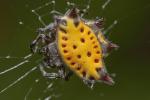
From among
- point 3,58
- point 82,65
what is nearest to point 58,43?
point 82,65

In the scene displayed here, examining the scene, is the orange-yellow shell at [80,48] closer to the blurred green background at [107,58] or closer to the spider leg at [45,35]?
the spider leg at [45,35]

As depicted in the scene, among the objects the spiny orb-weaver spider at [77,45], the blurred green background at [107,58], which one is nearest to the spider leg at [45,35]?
the spiny orb-weaver spider at [77,45]

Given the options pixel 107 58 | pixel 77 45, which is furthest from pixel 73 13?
pixel 107 58

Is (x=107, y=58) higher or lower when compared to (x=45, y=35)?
lower

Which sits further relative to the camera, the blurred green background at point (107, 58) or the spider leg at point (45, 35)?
the blurred green background at point (107, 58)

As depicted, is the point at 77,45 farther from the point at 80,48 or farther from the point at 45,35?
the point at 45,35

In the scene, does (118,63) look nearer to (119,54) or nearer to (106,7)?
(119,54)
